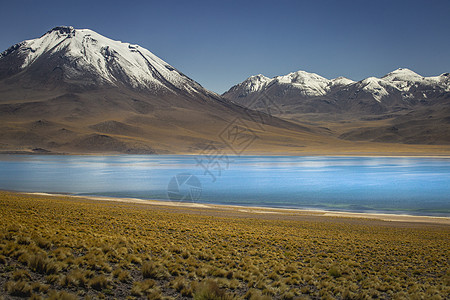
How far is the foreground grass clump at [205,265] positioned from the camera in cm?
648

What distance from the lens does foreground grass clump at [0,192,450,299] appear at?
6484mm

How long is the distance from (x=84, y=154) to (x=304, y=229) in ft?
362

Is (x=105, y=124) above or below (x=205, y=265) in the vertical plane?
above

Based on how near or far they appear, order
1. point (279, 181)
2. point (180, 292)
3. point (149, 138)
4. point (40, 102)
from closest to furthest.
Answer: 1. point (180, 292)
2. point (279, 181)
3. point (149, 138)
4. point (40, 102)

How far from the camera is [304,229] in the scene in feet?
51.6

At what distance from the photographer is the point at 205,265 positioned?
8.32 metres

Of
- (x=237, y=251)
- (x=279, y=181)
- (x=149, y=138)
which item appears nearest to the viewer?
(x=237, y=251)

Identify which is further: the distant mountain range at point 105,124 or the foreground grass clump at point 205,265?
the distant mountain range at point 105,124

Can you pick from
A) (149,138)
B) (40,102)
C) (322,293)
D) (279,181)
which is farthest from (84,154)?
(322,293)

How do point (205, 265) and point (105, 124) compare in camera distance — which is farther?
point (105, 124)

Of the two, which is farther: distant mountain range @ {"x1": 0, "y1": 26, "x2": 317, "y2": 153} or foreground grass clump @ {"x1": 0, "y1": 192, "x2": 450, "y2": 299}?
distant mountain range @ {"x1": 0, "y1": 26, "x2": 317, "y2": 153}

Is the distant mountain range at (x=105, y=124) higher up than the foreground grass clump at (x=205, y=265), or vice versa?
the distant mountain range at (x=105, y=124)

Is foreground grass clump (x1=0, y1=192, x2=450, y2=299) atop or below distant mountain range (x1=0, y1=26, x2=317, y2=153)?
below

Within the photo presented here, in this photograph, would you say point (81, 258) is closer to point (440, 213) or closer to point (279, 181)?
point (440, 213)
